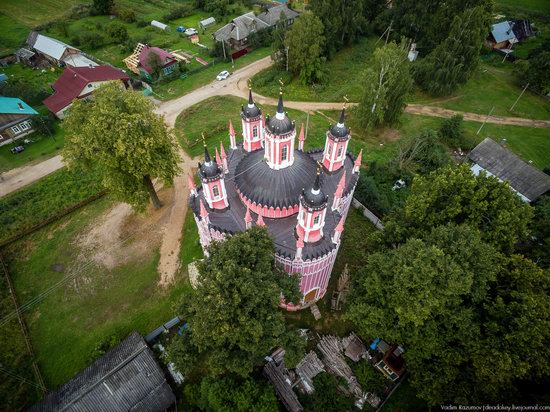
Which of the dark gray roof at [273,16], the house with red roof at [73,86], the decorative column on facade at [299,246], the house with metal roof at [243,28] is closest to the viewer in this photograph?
the decorative column on facade at [299,246]

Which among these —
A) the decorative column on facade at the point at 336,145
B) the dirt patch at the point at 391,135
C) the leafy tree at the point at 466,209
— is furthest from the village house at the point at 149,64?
the leafy tree at the point at 466,209

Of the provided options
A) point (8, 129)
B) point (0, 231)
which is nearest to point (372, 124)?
point (0, 231)

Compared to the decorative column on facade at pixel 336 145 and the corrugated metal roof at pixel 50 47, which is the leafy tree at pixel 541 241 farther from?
the corrugated metal roof at pixel 50 47

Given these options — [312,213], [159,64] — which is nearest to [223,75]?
[159,64]

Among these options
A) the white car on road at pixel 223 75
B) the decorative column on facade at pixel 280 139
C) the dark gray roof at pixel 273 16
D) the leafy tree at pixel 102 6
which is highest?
the decorative column on facade at pixel 280 139

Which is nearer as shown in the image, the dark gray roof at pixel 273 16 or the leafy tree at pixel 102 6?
the dark gray roof at pixel 273 16

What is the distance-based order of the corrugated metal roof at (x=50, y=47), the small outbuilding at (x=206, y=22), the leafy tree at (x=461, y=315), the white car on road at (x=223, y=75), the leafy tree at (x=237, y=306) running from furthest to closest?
the small outbuilding at (x=206, y=22) < the corrugated metal roof at (x=50, y=47) < the white car on road at (x=223, y=75) < the leafy tree at (x=237, y=306) < the leafy tree at (x=461, y=315)
